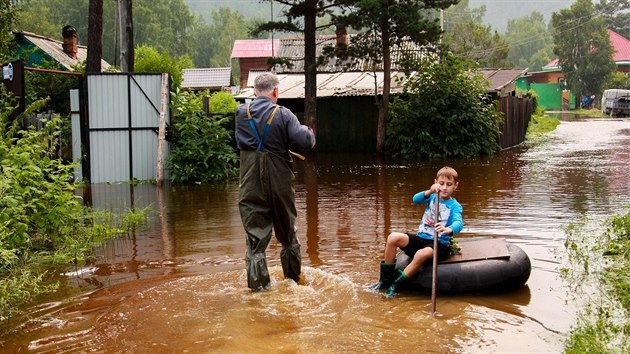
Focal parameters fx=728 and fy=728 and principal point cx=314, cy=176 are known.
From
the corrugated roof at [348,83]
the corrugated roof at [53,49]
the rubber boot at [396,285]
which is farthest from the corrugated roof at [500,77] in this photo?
the rubber boot at [396,285]

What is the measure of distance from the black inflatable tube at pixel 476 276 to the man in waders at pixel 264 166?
140cm

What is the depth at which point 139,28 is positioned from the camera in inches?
3054

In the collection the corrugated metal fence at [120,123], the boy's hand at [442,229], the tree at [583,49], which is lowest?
the boy's hand at [442,229]

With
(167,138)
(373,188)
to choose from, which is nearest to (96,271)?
(373,188)

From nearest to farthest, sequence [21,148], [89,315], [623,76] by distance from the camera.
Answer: [89,315] → [21,148] → [623,76]

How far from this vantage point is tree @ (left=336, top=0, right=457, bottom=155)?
2291cm

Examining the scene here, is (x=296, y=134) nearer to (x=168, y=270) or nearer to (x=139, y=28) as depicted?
(x=168, y=270)

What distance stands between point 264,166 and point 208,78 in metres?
50.6

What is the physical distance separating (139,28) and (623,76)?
48075 millimetres

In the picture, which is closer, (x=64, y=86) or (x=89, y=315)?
(x=89, y=315)

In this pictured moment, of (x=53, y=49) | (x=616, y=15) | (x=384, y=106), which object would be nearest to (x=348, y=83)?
(x=384, y=106)

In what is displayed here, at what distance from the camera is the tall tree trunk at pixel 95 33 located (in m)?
18.8

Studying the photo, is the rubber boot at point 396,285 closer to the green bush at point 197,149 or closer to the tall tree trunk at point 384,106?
the green bush at point 197,149

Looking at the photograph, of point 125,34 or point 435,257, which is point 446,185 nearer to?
point 435,257
